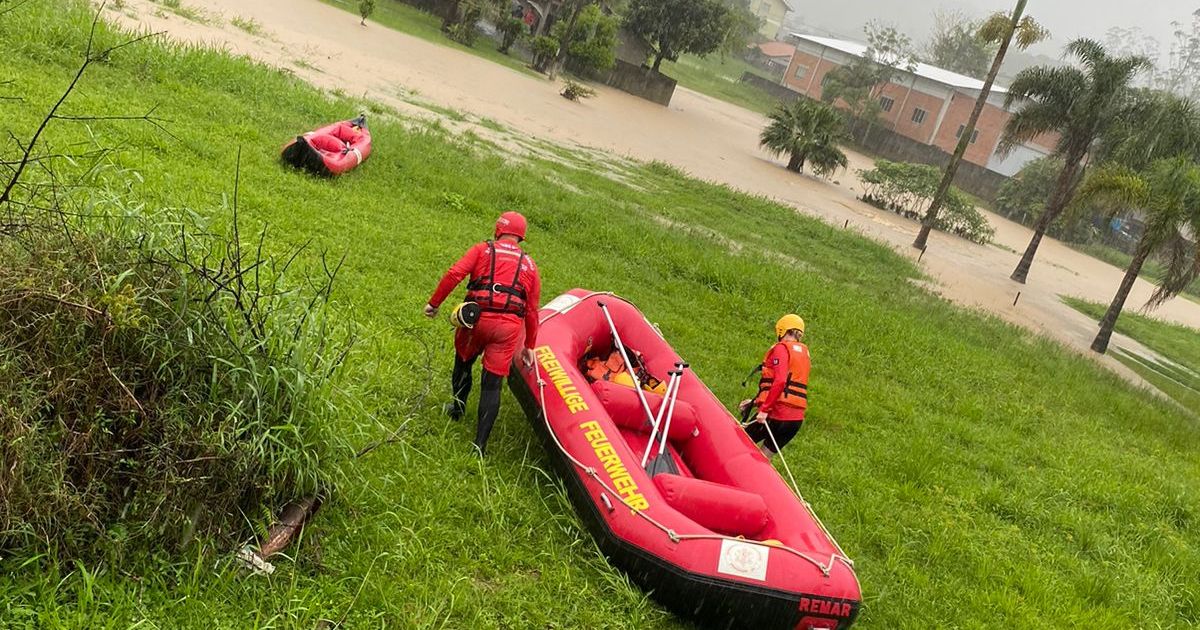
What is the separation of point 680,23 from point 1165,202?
26844 mm

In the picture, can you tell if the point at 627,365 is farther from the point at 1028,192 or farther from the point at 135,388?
the point at 1028,192

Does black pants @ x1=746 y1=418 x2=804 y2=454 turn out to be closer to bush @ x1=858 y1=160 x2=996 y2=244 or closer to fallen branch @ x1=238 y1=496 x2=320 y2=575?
fallen branch @ x1=238 y1=496 x2=320 y2=575

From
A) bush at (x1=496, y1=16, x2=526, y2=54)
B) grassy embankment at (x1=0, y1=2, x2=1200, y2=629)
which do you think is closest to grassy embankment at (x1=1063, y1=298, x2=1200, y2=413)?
grassy embankment at (x1=0, y1=2, x2=1200, y2=629)

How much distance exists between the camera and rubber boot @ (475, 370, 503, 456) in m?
5.58

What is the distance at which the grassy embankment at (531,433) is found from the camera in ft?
13.4

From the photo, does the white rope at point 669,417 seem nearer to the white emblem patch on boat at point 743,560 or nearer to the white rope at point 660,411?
the white rope at point 660,411

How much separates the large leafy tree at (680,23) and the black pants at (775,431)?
35.1m

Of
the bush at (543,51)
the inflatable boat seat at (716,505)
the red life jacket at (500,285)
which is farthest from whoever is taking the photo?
the bush at (543,51)

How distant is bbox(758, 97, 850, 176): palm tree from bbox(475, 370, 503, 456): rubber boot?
2942 cm

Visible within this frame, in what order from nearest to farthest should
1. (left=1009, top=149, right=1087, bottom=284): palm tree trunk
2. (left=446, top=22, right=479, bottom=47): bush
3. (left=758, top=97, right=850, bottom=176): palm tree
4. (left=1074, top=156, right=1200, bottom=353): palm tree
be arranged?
(left=1074, top=156, right=1200, bottom=353): palm tree < (left=1009, top=149, right=1087, bottom=284): palm tree trunk < (left=758, top=97, right=850, bottom=176): palm tree < (left=446, top=22, right=479, bottom=47): bush

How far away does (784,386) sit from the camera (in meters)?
6.59

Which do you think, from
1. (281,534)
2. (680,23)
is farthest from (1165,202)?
(680,23)

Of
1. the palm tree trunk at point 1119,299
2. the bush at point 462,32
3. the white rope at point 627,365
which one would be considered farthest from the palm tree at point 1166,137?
the bush at point 462,32

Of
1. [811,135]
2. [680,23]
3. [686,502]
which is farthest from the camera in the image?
[680,23]
